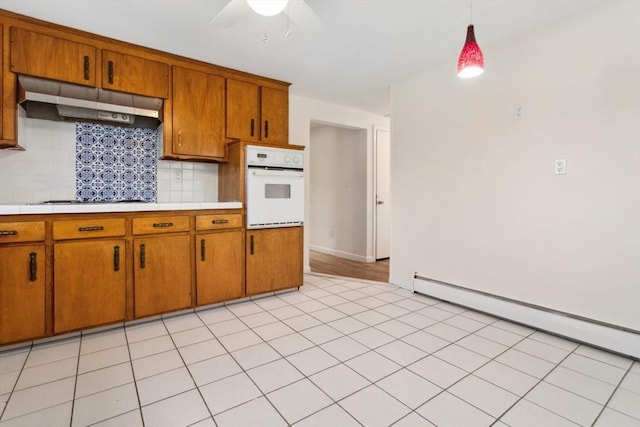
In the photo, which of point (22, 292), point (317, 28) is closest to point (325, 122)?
point (317, 28)

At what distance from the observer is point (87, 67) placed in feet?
8.20

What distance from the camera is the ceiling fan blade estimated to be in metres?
1.65

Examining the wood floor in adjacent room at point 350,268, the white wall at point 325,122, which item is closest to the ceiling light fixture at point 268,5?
the white wall at point 325,122

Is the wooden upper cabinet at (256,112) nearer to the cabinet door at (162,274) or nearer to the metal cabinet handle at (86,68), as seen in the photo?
the metal cabinet handle at (86,68)

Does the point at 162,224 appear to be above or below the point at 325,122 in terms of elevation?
below

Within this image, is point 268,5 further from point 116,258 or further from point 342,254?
point 342,254

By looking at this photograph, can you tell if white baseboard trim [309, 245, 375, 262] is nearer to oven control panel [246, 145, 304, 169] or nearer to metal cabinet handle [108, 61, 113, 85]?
oven control panel [246, 145, 304, 169]

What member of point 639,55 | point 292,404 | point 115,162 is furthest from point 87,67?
point 639,55

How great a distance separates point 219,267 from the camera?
113 inches

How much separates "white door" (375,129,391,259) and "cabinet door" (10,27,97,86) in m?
3.75

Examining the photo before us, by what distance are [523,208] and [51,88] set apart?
3857 millimetres

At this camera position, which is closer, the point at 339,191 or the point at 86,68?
the point at 86,68

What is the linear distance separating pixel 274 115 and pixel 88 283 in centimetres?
239

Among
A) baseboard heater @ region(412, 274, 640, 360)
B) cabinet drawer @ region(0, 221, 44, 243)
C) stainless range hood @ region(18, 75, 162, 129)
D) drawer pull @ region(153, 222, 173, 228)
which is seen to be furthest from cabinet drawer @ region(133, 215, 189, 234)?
baseboard heater @ region(412, 274, 640, 360)
